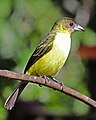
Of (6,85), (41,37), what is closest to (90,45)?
(41,37)

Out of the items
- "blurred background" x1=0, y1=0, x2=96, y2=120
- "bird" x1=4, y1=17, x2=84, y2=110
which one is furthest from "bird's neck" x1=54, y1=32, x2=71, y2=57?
"blurred background" x1=0, y1=0, x2=96, y2=120

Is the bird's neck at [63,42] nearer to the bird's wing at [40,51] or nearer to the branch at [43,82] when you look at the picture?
the bird's wing at [40,51]

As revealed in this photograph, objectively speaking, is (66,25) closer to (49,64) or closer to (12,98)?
(49,64)

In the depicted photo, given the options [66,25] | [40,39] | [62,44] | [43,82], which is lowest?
[43,82]

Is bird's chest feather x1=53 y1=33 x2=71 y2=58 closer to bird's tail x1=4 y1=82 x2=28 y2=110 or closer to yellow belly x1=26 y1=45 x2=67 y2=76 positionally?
yellow belly x1=26 y1=45 x2=67 y2=76

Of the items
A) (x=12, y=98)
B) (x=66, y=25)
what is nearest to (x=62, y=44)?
(x=66, y=25)

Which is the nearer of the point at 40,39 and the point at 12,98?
the point at 12,98
